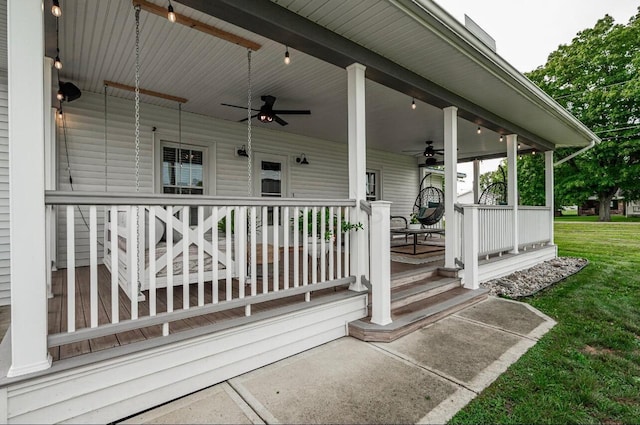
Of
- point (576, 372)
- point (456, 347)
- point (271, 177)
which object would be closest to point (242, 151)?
point (271, 177)

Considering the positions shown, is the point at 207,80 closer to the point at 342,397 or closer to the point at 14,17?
the point at 14,17

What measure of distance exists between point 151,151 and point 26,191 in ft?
13.1

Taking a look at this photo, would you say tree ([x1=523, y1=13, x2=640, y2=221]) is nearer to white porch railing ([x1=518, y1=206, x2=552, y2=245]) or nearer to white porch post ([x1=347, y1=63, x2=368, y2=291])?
white porch railing ([x1=518, y1=206, x2=552, y2=245])

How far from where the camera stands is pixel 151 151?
539 cm

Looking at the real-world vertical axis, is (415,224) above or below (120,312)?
above

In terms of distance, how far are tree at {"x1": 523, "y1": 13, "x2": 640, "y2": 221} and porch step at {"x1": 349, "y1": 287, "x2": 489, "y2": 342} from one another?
17.9 m

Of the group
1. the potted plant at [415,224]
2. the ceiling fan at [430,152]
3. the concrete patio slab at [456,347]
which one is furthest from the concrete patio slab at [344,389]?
the ceiling fan at [430,152]

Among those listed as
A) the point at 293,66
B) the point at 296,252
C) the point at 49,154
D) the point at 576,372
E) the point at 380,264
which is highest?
the point at 293,66

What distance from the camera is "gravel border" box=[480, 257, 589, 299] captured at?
483 centimetres

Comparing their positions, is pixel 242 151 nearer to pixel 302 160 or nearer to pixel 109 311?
pixel 302 160

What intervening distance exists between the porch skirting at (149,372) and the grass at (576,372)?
4.63ft

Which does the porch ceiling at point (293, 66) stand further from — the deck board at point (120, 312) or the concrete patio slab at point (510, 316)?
the concrete patio slab at point (510, 316)

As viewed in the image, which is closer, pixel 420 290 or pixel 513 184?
pixel 420 290

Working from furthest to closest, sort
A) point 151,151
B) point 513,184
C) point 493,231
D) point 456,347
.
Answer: point 513,184 → point 493,231 → point 151,151 → point 456,347
